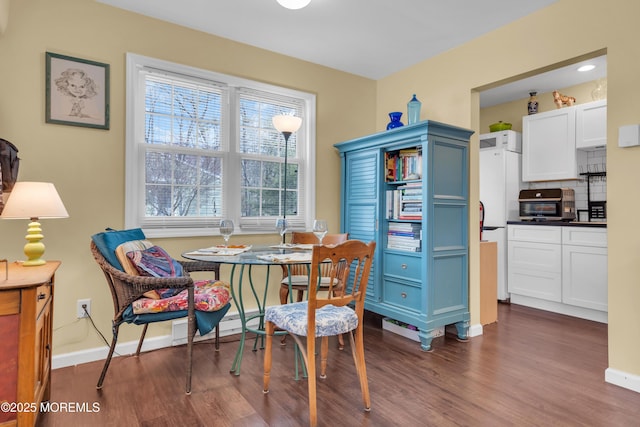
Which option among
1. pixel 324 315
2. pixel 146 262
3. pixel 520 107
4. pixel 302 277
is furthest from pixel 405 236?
pixel 520 107

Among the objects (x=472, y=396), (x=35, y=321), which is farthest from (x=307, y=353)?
(x=35, y=321)

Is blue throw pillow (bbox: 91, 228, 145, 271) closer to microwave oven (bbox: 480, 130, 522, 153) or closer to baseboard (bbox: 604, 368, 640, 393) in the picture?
baseboard (bbox: 604, 368, 640, 393)

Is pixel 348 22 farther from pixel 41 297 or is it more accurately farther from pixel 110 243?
pixel 41 297

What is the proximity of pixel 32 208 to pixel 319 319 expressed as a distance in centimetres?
153

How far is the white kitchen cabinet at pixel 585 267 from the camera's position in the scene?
354 cm

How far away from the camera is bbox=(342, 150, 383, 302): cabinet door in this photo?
3396mm

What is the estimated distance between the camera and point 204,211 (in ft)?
10.3

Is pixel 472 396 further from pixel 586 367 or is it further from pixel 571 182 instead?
pixel 571 182

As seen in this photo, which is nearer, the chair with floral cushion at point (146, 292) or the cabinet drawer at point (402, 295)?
the chair with floral cushion at point (146, 292)

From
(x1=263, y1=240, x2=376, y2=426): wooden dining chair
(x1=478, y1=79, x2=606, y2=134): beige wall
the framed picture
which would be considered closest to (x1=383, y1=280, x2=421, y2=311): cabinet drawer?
(x1=263, y1=240, x2=376, y2=426): wooden dining chair

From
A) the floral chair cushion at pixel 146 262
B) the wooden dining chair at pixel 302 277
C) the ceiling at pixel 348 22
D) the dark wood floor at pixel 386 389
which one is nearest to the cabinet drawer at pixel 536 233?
the dark wood floor at pixel 386 389

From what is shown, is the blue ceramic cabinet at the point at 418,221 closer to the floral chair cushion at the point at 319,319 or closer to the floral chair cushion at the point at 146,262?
the floral chair cushion at the point at 319,319

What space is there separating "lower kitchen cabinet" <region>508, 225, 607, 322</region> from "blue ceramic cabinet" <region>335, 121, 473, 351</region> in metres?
1.40

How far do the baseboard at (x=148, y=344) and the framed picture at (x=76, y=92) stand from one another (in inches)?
62.6
